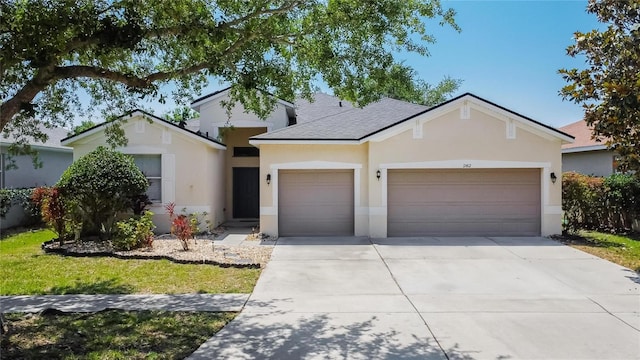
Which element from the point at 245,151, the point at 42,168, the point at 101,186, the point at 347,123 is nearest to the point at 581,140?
the point at 347,123

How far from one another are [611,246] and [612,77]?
6499mm

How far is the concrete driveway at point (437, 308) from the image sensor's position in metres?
5.07

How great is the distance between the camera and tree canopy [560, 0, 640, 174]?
6570mm

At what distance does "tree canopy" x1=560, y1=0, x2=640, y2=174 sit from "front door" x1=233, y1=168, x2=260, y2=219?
12.5 meters

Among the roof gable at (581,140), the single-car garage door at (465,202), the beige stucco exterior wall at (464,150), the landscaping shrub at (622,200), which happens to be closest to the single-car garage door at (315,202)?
the beige stucco exterior wall at (464,150)

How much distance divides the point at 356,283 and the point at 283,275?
1548 mm

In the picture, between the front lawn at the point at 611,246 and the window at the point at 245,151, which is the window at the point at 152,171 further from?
the front lawn at the point at 611,246

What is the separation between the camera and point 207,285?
796 cm

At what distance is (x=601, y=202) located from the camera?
14.3 meters

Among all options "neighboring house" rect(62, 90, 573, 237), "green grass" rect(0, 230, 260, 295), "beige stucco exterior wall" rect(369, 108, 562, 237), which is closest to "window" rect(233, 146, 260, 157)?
"neighboring house" rect(62, 90, 573, 237)

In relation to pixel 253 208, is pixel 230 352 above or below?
below

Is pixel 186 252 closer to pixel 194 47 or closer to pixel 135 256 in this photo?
pixel 135 256

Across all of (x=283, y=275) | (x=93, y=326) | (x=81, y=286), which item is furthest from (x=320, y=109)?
(x=93, y=326)

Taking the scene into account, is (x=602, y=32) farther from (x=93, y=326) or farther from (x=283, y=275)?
(x=93, y=326)
